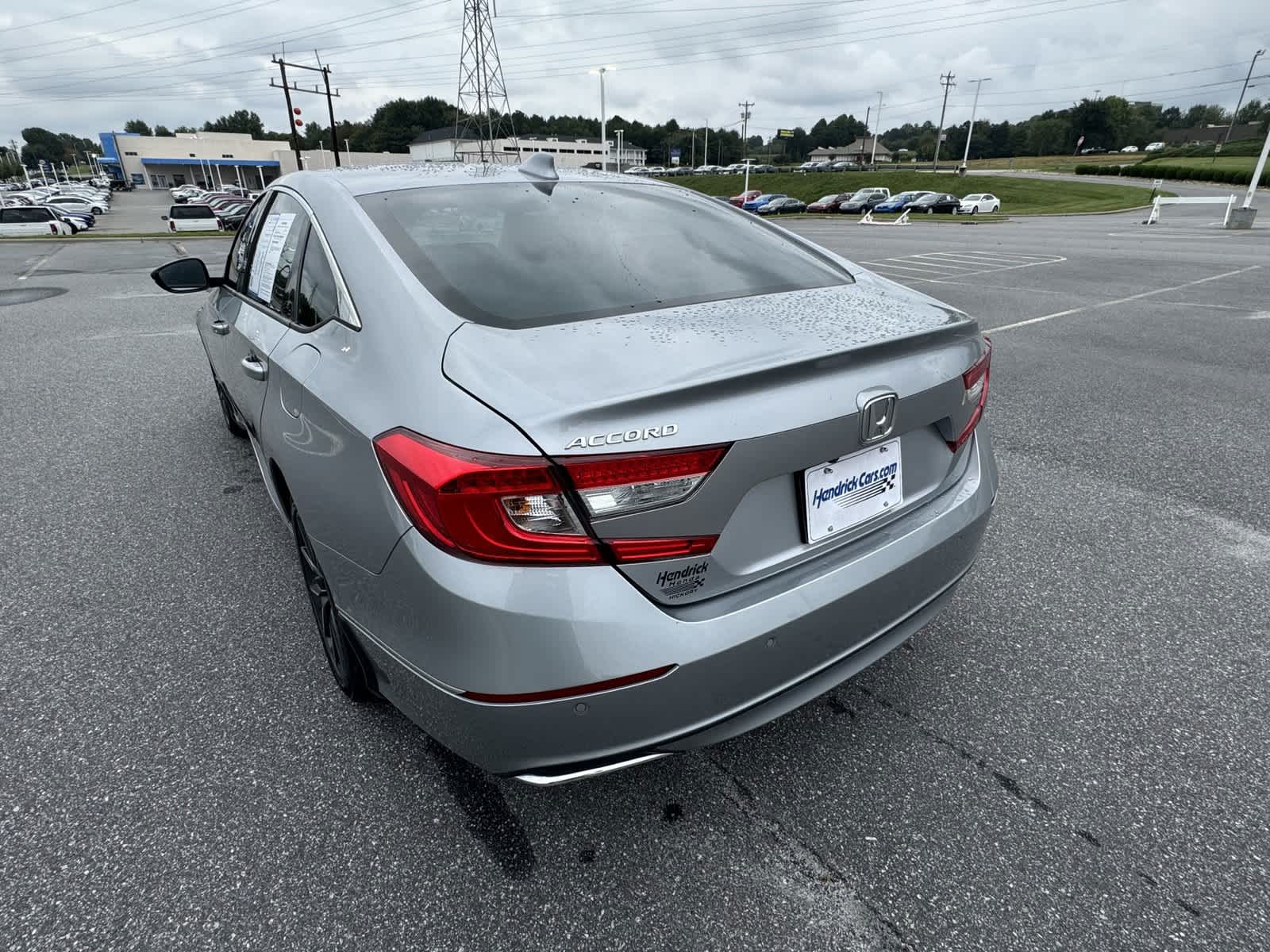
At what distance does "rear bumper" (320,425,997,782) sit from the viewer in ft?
4.50

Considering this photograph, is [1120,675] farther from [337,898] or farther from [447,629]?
[337,898]

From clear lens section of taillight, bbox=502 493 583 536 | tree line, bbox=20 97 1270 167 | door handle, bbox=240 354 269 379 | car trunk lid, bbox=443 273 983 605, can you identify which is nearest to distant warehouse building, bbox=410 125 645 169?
tree line, bbox=20 97 1270 167

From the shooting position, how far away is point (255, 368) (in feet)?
7.81

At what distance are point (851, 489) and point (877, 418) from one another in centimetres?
18

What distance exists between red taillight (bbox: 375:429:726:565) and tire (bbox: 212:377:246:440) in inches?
127

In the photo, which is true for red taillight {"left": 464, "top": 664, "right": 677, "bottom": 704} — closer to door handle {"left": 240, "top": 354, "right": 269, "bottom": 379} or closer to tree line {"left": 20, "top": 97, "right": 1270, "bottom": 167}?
door handle {"left": 240, "top": 354, "right": 269, "bottom": 379}

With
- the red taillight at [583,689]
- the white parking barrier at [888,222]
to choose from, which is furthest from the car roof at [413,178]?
the white parking barrier at [888,222]

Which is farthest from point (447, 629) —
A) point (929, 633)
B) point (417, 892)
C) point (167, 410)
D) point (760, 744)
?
point (167, 410)

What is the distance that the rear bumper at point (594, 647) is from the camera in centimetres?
137

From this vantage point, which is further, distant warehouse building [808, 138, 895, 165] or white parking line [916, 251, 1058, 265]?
distant warehouse building [808, 138, 895, 165]

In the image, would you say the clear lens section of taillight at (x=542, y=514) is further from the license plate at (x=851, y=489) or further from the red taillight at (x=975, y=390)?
the red taillight at (x=975, y=390)

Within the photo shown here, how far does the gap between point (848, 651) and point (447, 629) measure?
951 mm

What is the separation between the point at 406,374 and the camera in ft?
5.14

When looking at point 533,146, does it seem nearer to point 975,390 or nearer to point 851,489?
point 975,390
